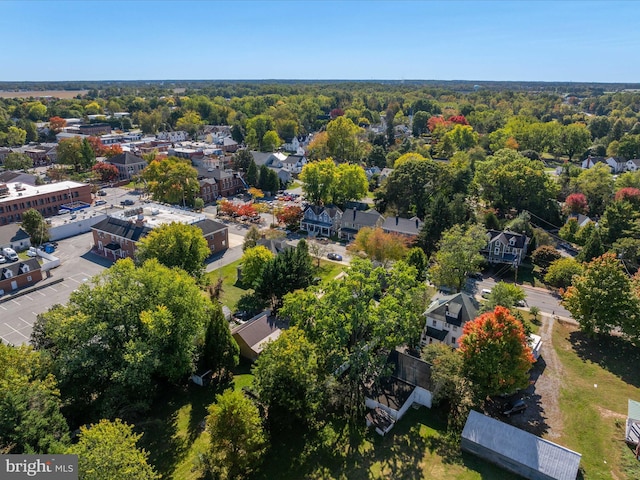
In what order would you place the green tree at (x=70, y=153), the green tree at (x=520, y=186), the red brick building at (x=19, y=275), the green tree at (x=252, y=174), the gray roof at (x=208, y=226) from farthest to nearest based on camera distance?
the green tree at (x=70, y=153) < the green tree at (x=252, y=174) < the green tree at (x=520, y=186) < the gray roof at (x=208, y=226) < the red brick building at (x=19, y=275)

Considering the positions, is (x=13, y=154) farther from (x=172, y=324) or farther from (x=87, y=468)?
(x=87, y=468)

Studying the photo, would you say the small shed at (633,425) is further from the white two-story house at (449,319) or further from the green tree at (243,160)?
the green tree at (243,160)

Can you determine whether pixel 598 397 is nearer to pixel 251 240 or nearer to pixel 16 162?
pixel 251 240

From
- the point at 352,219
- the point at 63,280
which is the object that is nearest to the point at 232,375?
the point at 63,280

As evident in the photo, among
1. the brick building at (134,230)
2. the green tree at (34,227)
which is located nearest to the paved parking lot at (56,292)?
the brick building at (134,230)

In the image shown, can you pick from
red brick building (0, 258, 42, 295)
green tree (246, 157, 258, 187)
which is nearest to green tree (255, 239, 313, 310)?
red brick building (0, 258, 42, 295)

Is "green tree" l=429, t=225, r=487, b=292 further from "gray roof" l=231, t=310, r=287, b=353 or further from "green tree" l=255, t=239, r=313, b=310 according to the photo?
"gray roof" l=231, t=310, r=287, b=353

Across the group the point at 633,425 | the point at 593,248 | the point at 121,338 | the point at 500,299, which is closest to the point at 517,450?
the point at 633,425
